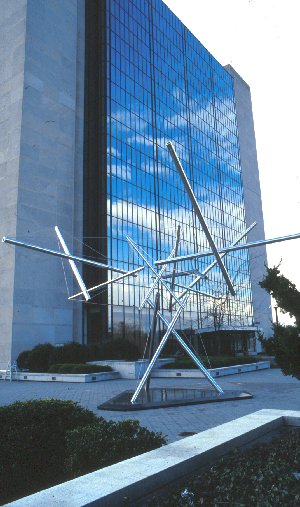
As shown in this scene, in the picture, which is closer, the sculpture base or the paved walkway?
the paved walkway

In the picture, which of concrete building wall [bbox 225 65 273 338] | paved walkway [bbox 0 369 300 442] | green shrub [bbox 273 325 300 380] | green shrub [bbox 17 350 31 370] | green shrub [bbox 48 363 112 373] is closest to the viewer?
green shrub [bbox 273 325 300 380]

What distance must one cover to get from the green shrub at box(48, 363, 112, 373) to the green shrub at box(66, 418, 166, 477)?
2317 cm

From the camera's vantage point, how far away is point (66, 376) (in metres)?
29.5

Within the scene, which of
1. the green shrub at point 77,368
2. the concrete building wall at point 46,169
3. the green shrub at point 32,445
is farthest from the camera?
the concrete building wall at point 46,169

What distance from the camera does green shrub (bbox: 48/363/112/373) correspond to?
1193 inches

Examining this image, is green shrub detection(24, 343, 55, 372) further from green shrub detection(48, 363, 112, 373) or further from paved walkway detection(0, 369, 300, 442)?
paved walkway detection(0, 369, 300, 442)

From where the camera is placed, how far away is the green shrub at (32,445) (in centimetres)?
819

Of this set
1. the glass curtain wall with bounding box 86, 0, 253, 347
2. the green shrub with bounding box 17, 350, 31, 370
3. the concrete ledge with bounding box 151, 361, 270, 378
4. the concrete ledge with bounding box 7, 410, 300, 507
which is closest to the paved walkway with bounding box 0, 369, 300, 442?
the concrete ledge with bounding box 7, 410, 300, 507

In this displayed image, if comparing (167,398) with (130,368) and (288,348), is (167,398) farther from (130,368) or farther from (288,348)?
(130,368)

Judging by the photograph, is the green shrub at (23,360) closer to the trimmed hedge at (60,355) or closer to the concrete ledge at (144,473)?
the trimmed hedge at (60,355)

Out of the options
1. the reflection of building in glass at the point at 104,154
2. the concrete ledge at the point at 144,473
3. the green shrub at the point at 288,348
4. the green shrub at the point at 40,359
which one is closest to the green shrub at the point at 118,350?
the reflection of building in glass at the point at 104,154

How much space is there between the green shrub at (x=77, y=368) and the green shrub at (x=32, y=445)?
21.9 meters

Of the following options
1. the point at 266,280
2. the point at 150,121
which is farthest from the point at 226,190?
the point at 266,280

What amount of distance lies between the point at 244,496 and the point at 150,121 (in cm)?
5353
